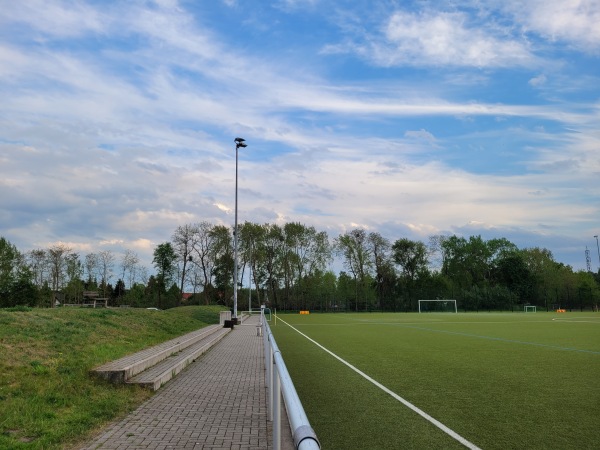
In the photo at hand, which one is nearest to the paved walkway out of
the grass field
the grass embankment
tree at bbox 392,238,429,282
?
the grass embankment

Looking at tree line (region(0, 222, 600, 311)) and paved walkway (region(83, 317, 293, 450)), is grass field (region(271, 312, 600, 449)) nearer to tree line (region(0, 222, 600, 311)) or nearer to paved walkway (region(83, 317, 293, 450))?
paved walkway (region(83, 317, 293, 450))

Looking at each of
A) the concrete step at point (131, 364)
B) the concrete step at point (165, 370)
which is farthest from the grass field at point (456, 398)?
the concrete step at point (131, 364)

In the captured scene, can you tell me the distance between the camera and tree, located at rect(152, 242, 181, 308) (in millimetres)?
80250

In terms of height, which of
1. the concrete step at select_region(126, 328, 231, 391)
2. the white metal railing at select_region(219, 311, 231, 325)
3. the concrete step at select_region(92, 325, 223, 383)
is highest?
the white metal railing at select_region(219, 311, 231, 325)

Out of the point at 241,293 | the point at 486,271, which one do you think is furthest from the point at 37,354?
the point at 486,271

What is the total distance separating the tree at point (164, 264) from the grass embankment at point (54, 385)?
226 feet

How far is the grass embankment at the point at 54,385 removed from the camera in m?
5.91

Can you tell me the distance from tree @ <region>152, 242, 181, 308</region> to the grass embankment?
68.9m

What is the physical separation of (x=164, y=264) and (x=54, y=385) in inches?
2988

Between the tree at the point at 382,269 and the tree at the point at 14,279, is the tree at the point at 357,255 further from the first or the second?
the tree at the point at 14,279

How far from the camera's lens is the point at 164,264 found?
266 ft

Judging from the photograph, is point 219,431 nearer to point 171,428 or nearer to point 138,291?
point 171,428

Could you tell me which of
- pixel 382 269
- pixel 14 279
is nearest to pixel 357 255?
pixel 382 269

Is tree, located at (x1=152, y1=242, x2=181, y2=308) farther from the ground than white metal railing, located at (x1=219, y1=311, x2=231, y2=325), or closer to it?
farther from the ground
